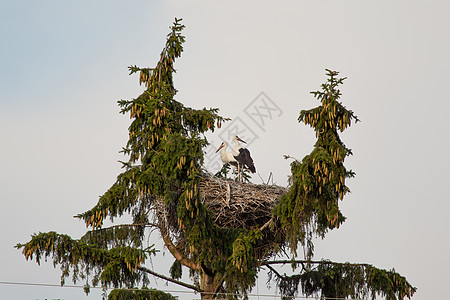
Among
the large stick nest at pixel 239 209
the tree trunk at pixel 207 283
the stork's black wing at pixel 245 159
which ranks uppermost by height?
the stork's black wing at pixel 245 159

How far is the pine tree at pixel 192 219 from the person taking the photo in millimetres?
13961

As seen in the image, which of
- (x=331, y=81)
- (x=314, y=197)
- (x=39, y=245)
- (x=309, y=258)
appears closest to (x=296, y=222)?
(x=314, y=197)

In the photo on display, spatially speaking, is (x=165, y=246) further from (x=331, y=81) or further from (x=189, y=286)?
(x=331, y=81)

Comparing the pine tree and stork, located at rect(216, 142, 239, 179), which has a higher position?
stork, located at rect(216, 142, 239, 179)

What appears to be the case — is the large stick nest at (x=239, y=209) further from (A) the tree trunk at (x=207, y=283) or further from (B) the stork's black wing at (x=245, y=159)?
(B) the stork's black wing at (x=245, y=159)

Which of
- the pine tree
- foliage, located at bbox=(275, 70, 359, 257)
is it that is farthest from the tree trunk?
foliage, located at bbox=(275, 70, 359, 257)

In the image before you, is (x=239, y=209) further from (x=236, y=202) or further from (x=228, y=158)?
(x=228, y=158)

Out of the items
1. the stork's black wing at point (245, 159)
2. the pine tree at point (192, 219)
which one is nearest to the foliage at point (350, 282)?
the pine tree at point (192, 219)

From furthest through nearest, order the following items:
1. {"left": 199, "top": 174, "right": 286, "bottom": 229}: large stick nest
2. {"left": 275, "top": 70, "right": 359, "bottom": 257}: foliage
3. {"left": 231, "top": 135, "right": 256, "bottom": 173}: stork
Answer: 1. {"left": 231, "top": 135, "right": 256, "bottom": 173}: stork
2. {"left": 199, "top": 174, "right": 286, "bottom": 229}: large stick nest
3. {"left": 275, "top": 70, "right": 359, "bottom": 257}: foliage

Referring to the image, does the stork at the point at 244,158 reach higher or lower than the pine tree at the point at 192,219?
higher

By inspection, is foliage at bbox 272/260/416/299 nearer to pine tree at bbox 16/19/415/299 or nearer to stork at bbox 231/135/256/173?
pine tree at bbox 16/19/415/299

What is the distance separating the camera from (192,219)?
→ 14.8 meters

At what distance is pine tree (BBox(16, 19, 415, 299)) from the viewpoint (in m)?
14.0

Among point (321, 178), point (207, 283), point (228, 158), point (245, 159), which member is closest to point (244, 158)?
point (245, 159)
